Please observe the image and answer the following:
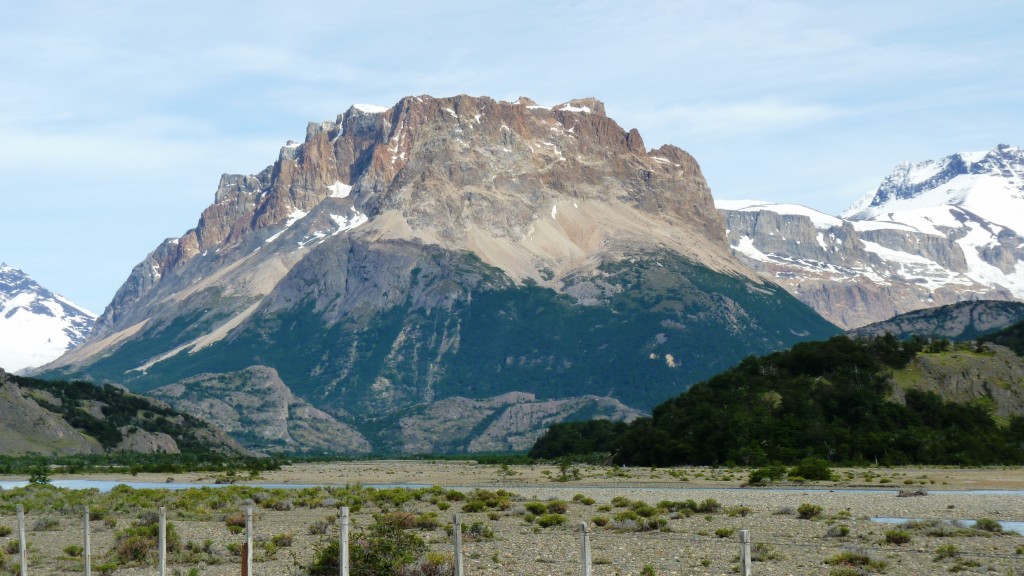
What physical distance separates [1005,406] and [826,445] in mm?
29441

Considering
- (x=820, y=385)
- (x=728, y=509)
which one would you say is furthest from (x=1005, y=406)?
(x=728, y=509)

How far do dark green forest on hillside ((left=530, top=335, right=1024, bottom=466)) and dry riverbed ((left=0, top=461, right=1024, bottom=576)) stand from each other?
31.0 m

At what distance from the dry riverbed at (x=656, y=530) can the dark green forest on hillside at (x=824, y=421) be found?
102 feet

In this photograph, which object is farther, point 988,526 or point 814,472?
point 814,472

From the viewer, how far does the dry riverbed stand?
58031 millimetres

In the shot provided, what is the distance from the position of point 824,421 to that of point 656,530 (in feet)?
307

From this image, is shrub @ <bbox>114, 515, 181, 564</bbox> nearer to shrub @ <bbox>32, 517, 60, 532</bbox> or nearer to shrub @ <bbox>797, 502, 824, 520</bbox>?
shrub @ <bbox>32, 517, 60, 532</bbox>

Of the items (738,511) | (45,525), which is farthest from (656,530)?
(45,525)

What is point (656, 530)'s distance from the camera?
7212 cm

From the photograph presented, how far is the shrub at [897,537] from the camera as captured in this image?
62.9m

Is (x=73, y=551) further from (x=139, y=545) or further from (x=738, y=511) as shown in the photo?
(x=738, y=511)

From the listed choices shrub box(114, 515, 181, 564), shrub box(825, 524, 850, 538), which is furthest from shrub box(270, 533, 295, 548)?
shrub box(825, 524, 850, 538)

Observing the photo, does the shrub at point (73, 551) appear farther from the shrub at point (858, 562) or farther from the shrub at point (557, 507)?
the shrub at point (858, 562)

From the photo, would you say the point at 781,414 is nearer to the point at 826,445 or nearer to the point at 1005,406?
the point at 826,445
